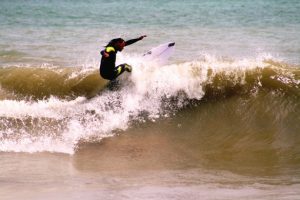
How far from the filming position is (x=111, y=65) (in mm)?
8953

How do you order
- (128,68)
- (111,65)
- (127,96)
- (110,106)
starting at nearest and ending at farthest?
(111,65) < (110,106) < (127,96) < (128,68)

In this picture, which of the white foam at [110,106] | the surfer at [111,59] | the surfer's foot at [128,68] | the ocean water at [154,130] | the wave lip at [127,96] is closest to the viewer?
the ocean water at [154,130]

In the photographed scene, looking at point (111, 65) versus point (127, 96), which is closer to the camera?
point (111, 65)

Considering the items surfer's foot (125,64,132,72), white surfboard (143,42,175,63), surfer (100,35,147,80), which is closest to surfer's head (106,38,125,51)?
surfer (100,35,147,80)

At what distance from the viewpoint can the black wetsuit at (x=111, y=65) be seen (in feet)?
28.9

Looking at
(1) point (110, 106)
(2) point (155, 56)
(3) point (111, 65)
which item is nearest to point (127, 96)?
(1) point (110, 106)

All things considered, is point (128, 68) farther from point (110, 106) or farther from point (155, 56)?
point (155, 56)

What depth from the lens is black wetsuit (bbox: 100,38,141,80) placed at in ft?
28.9

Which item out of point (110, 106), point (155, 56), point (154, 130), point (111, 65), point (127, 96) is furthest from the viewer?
point (155, 56)

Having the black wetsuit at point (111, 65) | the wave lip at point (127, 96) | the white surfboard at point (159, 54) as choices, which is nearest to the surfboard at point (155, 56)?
the white surfboard at point (159, 54)

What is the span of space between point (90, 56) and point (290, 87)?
761 centimetres

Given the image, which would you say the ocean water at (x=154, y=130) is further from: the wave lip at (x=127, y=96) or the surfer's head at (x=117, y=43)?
the surfer's head at (x=117, y=43)

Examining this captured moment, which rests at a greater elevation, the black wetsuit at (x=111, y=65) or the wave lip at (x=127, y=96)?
the black wetsuit at (x=111, y=65)

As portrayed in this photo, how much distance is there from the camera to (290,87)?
29.1ft
